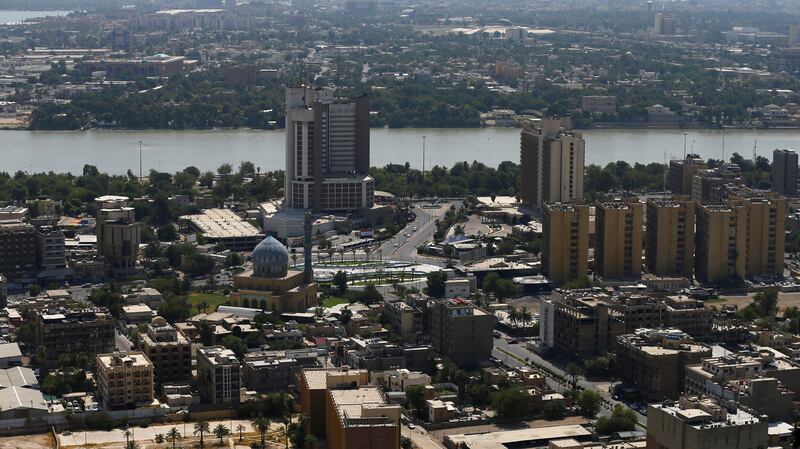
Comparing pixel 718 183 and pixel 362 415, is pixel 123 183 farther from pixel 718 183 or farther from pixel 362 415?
pixel 362 415

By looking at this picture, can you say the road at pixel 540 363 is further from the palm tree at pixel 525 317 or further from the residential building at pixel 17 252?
the residential building at pixel 17 252

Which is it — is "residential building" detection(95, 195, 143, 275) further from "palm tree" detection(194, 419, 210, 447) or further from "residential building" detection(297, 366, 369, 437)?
"residential building" detection(297, 366, 369, 437)

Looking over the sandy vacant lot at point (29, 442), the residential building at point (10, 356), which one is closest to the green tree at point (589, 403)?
the sandy vacant lot at point (29, 442)

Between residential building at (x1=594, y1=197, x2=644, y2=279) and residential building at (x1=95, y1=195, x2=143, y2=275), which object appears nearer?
residential building at (x1=594, y1=197, x2=644, y2=279)

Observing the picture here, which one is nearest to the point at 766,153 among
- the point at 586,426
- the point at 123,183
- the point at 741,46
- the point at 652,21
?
the point at 123,183

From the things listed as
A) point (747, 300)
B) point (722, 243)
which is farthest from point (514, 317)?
point (722, 243)

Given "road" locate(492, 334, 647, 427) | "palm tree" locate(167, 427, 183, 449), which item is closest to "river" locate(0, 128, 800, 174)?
"road" locate(492, 334, 647, 427)

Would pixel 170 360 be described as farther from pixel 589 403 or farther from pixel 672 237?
pixel 672 237
